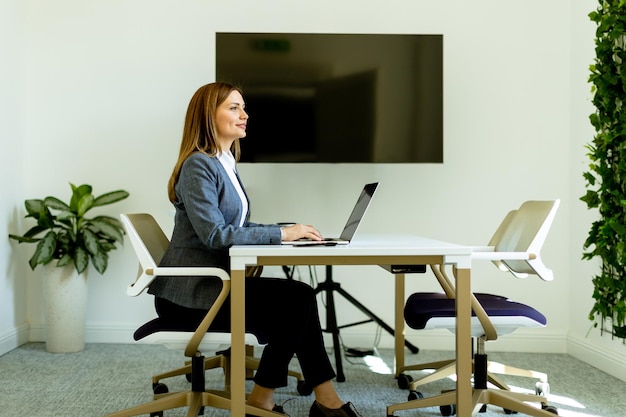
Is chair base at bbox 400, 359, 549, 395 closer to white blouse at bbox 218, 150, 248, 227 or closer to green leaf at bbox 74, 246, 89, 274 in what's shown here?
white blouse at bbox 218, 150, 248, 227

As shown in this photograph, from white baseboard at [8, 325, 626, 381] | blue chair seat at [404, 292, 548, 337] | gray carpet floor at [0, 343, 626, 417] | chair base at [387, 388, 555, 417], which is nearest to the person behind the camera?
chair base at [387, 388, 555, 417]

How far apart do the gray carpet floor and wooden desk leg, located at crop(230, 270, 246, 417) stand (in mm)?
683

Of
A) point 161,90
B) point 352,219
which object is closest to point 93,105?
point 161,90

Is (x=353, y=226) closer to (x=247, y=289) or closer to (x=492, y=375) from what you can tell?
(x=247, y=289)

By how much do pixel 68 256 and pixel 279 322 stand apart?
2065mm

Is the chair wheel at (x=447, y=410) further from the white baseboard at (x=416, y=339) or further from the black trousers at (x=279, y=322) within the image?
the white baseboard at (x=416, y=339)

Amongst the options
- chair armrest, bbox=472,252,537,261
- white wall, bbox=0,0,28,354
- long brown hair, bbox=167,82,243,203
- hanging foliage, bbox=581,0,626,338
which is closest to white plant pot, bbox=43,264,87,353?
white wall, bbox=0,0,28,354

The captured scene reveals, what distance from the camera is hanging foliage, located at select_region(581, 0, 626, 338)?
3.53 m

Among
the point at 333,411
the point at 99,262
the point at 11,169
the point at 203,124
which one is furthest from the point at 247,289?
the point at 11,169

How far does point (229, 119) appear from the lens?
9.04ft

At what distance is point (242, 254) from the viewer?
2.25 meters

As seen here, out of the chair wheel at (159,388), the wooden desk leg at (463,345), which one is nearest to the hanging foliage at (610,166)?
the wooden desk leg at (463,345)

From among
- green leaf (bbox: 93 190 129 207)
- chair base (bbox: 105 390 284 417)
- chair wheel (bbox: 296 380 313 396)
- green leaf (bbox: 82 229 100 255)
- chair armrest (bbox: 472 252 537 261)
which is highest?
green leaf (bbox: 93 190 129 207)

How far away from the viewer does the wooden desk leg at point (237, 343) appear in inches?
89.3
